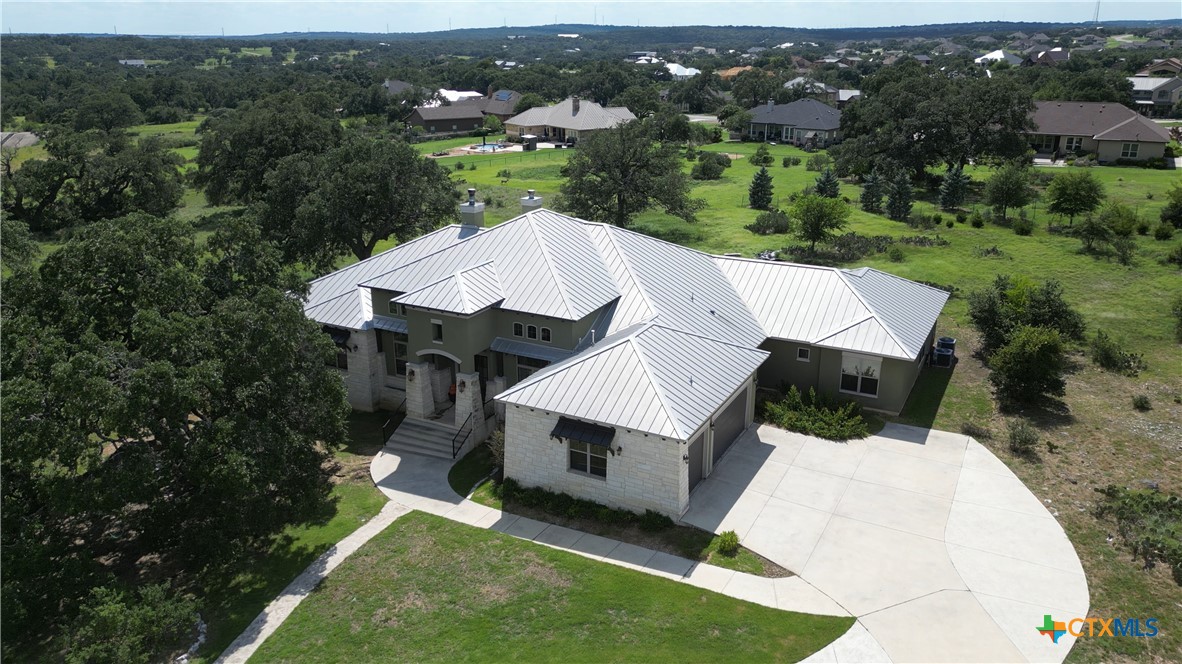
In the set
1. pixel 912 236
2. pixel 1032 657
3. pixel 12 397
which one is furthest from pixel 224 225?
pixel 912 236

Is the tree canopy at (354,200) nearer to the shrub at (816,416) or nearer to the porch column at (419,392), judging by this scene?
the porch column at (419,392)

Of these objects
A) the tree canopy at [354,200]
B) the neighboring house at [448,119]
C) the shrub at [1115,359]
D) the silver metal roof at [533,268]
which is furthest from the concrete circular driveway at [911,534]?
the neighboring house at [448,119]

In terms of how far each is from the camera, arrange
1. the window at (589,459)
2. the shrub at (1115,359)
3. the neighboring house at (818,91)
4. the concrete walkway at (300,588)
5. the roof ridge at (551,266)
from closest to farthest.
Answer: the concrete walkway at (300,588) → the window at (589,459) → the roof ridge at (551,266) → the shrub at (1115,359) → the neighboring house at (818,91)

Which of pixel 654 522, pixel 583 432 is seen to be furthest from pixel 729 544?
pixel 583 432

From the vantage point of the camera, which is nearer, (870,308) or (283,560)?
(283,560)

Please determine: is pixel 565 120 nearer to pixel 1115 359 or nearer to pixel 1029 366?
pixel 1115 359

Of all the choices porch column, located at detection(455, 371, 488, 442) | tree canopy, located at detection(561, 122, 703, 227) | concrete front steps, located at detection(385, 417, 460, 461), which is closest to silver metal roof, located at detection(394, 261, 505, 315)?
porch column, located at detection(455, 371, 488, 442)
